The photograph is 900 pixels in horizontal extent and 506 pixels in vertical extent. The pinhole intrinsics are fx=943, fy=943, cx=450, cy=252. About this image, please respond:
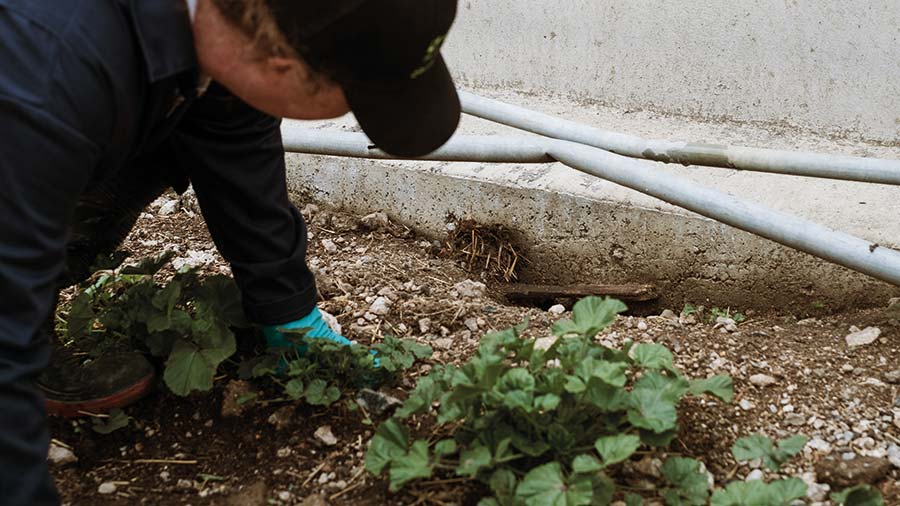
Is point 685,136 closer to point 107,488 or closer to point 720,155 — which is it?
point 720,155

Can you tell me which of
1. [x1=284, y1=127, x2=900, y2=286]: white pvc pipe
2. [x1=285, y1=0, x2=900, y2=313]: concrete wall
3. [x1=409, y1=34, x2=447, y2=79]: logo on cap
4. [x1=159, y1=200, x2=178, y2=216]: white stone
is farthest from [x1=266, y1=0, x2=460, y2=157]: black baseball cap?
[x1=159, y1=200, x2=178, y2=216]: white stone

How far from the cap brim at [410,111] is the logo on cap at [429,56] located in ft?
0.07

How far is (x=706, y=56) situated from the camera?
9.47ft

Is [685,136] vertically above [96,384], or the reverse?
[685,136]

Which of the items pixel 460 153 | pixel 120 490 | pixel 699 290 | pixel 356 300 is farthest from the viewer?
pixel 699 290

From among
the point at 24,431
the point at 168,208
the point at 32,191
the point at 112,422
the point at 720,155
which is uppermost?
the point at 32,191

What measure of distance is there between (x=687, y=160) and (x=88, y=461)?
4.33 feet

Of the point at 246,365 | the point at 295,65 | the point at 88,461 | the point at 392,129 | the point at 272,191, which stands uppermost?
the point at 295,65

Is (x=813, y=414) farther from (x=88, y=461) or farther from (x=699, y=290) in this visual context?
(x=88, y=461)

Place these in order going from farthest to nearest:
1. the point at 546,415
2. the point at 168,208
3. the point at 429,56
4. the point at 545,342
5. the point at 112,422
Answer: the point at 168,208 → the point at 545,342 → the point at 112,422 → the point at 546,415 → the point at 429,56

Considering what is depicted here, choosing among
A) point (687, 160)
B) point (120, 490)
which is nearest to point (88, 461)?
point (120, 490)

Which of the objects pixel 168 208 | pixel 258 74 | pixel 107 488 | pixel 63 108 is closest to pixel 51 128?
pixel 63 108

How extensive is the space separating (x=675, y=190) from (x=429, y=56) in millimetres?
742

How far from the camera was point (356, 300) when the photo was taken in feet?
7.75
